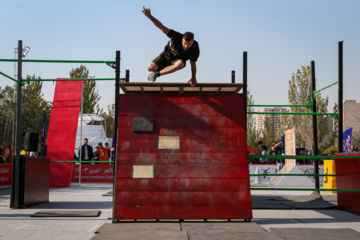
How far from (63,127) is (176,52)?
457 inches

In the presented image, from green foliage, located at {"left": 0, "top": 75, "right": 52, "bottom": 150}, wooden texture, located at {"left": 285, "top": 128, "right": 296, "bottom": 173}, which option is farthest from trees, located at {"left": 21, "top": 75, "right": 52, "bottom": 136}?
wooden texture, located at {"left": 285, "top": 128, "right": 296, "bottom": 173}

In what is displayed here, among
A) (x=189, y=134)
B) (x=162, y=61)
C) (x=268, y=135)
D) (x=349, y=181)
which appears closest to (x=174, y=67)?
(x=162, y=61)

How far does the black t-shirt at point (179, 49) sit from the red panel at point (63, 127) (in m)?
11.1

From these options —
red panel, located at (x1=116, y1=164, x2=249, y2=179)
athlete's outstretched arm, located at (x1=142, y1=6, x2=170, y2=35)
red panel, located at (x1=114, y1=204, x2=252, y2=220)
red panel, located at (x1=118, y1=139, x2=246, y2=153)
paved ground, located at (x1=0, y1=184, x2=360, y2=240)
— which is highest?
athlete's outstretched arm, located at (x1=142, y1=6, x2=170, y2=35)

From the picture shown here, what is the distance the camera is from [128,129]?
27.7ft

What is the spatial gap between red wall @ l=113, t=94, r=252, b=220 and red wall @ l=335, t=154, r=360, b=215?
111 inches

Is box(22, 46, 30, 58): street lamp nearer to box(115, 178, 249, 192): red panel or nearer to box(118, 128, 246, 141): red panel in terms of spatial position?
box(118, 128, 246, 141): red panel

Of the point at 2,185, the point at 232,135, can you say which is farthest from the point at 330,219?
the point at 2,185

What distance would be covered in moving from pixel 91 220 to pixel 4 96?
44672 millimetres

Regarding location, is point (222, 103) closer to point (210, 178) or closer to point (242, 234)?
point (210, 178)

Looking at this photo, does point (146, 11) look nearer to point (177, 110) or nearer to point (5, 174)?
point (177, 110)

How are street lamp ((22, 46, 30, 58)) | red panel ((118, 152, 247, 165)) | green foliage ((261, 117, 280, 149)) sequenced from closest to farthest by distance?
red panel ((118, 152, 247, 165)) → street lamp ((22, 46, 30, 58)) → green foliage ((261, 117, 280, 149))

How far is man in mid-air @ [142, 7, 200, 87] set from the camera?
8.13 m

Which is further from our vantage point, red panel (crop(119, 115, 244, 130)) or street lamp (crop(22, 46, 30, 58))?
street lamp (crop(22, 46, 30, 58))
